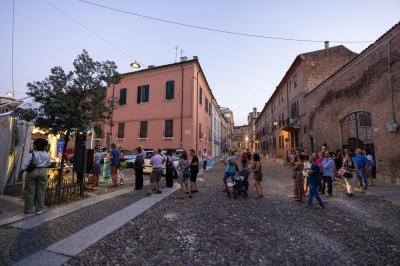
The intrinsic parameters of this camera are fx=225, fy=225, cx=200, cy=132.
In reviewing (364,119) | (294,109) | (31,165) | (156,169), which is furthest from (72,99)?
(294,109)

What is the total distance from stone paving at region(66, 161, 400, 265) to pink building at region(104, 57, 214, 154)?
46.9 feet

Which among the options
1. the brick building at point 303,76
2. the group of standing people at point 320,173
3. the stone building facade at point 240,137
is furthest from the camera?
the stone building facade at point 240,137

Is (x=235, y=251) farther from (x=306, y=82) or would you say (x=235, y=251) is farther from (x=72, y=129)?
(x=306, y=82)

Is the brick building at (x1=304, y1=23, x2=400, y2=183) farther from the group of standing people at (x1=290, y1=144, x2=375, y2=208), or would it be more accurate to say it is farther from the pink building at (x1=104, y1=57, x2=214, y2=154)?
the pink building at (x1=104, y1=57, x2=214, y2=154)

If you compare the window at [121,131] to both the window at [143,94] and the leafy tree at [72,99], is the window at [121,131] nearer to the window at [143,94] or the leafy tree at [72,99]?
the window at [143,94]

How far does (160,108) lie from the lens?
21812 mm

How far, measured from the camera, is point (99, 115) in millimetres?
8094

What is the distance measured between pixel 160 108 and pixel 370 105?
1626cm

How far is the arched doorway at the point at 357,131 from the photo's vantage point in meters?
12.8

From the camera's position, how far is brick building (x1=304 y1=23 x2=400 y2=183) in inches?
394

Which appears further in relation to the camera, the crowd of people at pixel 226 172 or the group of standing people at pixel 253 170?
the group of standing people at pixel 253 170

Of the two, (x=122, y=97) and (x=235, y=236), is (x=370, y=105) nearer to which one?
(x=235, y=236)

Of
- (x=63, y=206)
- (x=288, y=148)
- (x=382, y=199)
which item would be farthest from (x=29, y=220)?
(x=288, y=148)

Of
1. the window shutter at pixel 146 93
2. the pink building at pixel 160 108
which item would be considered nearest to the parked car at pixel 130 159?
the pink building at pixel 160 108
